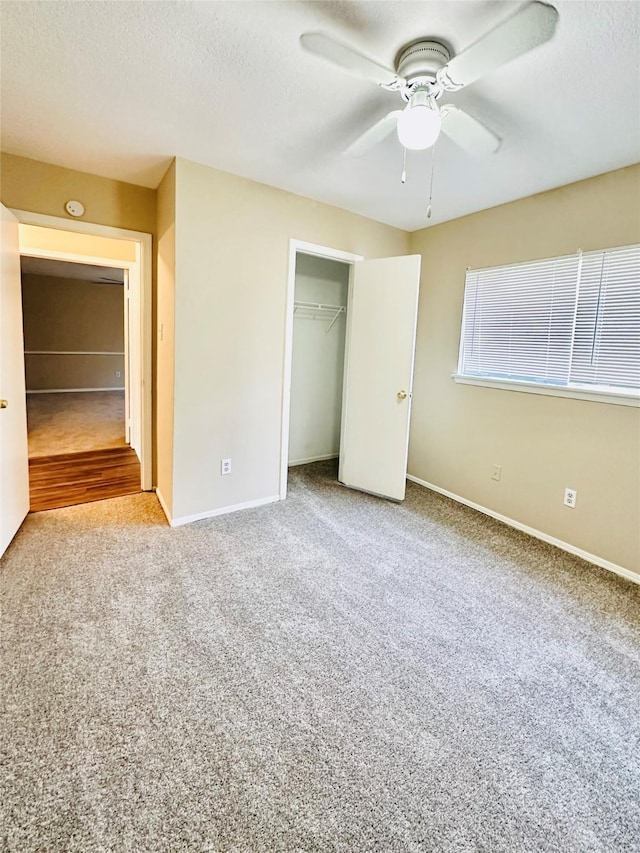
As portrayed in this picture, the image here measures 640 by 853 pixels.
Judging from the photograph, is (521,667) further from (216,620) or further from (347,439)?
(347,439)

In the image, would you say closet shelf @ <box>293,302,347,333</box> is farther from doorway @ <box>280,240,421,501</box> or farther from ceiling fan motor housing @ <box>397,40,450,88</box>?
ceiling fan motor housing @ <box>397,40,450,88</box>

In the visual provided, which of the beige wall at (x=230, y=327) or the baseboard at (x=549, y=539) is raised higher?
the beige wall at (x=230, y=327)

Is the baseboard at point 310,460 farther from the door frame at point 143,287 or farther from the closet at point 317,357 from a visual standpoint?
the door frame at point 143,287

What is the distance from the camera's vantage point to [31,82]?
1888 millimetres

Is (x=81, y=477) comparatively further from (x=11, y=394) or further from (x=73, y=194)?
(x=73, y=194)

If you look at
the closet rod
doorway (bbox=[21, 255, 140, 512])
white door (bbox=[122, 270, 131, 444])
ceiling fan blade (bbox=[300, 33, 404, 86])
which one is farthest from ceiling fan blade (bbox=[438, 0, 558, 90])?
doorway (bbox=[21, 255, 140, 512])

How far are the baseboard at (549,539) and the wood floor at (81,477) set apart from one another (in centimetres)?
292

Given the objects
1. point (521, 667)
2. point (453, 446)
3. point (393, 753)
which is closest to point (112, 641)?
point (393, 753)

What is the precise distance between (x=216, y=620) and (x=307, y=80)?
2.58 meters

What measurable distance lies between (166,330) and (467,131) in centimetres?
225

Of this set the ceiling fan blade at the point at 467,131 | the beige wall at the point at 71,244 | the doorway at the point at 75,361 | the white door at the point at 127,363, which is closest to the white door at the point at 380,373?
the ceiling fan blade at the point at 467,131

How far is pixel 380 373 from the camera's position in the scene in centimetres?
357

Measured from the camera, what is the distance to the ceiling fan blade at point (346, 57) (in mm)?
1285

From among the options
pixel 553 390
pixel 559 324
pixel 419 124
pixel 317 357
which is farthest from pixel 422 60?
pixel 317 357
